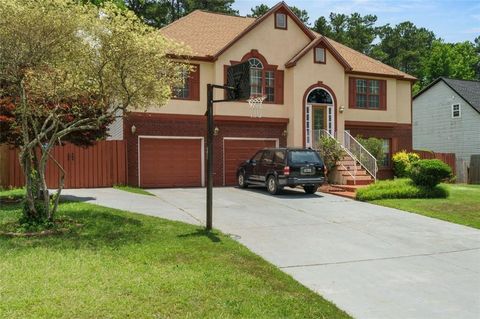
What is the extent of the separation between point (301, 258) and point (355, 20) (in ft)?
188

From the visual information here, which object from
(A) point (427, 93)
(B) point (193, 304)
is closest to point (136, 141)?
(B) point (193, 304)

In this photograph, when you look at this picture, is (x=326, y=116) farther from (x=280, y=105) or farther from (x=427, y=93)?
(x=427, y=93)

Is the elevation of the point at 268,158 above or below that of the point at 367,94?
below

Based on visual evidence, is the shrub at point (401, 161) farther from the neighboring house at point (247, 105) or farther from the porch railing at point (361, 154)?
the porch railing at point (361, 154)

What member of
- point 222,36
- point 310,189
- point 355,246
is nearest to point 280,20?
point 222,36

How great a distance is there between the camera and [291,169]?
55.0 feet

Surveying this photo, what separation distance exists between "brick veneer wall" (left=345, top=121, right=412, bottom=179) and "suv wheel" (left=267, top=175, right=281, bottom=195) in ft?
27.1

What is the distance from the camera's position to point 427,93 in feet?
114

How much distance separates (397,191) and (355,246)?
798cm

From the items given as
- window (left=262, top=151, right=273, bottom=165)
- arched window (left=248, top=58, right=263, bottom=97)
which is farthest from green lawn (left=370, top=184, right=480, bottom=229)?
arched window (left=248, top=58, right=263, bottom=97)

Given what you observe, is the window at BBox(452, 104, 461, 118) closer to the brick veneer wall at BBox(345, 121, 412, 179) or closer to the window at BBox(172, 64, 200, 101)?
the brick veneer wall at BBox(345, 121, 412, 179)

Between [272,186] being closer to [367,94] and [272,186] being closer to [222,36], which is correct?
[222,36]

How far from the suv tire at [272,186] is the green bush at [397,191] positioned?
2.89 meters

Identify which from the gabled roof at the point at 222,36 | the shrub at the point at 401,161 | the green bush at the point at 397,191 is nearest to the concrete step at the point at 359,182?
the green bush at the point at 397,191
